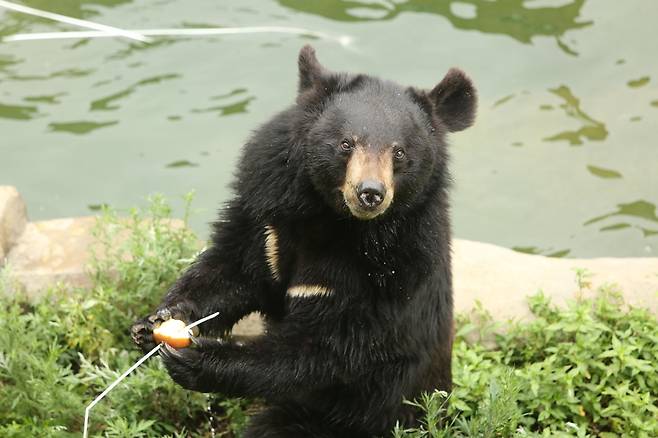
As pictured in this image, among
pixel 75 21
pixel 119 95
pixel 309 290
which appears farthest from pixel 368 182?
pixel 75 21

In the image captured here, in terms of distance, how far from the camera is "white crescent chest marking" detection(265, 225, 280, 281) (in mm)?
4230

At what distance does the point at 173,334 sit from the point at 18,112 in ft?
16.8

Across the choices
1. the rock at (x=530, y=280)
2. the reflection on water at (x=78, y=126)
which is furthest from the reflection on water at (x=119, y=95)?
the rock at (x=530, y=280)

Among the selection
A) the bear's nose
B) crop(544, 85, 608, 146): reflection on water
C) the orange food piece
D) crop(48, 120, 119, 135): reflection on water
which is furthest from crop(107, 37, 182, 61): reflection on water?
the bear's nose

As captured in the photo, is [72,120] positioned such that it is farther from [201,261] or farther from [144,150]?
[201,261]

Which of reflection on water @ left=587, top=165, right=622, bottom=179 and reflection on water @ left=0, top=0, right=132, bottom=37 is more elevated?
reflection on water @ left=0, top=0, right=132, bottom=37

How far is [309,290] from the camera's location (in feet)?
13.4

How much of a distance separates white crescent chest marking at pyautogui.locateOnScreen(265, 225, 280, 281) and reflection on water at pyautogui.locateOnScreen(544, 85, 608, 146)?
179 inches

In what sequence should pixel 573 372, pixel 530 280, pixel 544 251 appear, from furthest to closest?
pixel 544 251
pixel 530 280
pixel 573 372

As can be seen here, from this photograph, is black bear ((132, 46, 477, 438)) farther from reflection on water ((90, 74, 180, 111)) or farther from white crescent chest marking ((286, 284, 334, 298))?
reflection on water ((90, 74, 180, 111))

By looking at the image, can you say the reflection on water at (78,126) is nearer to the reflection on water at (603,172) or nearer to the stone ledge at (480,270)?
the stone ledge at (480,270)

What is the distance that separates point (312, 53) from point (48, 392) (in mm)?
1833

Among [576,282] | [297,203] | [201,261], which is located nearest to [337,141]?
[297,203]

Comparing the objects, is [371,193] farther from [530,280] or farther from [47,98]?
[47,98]
